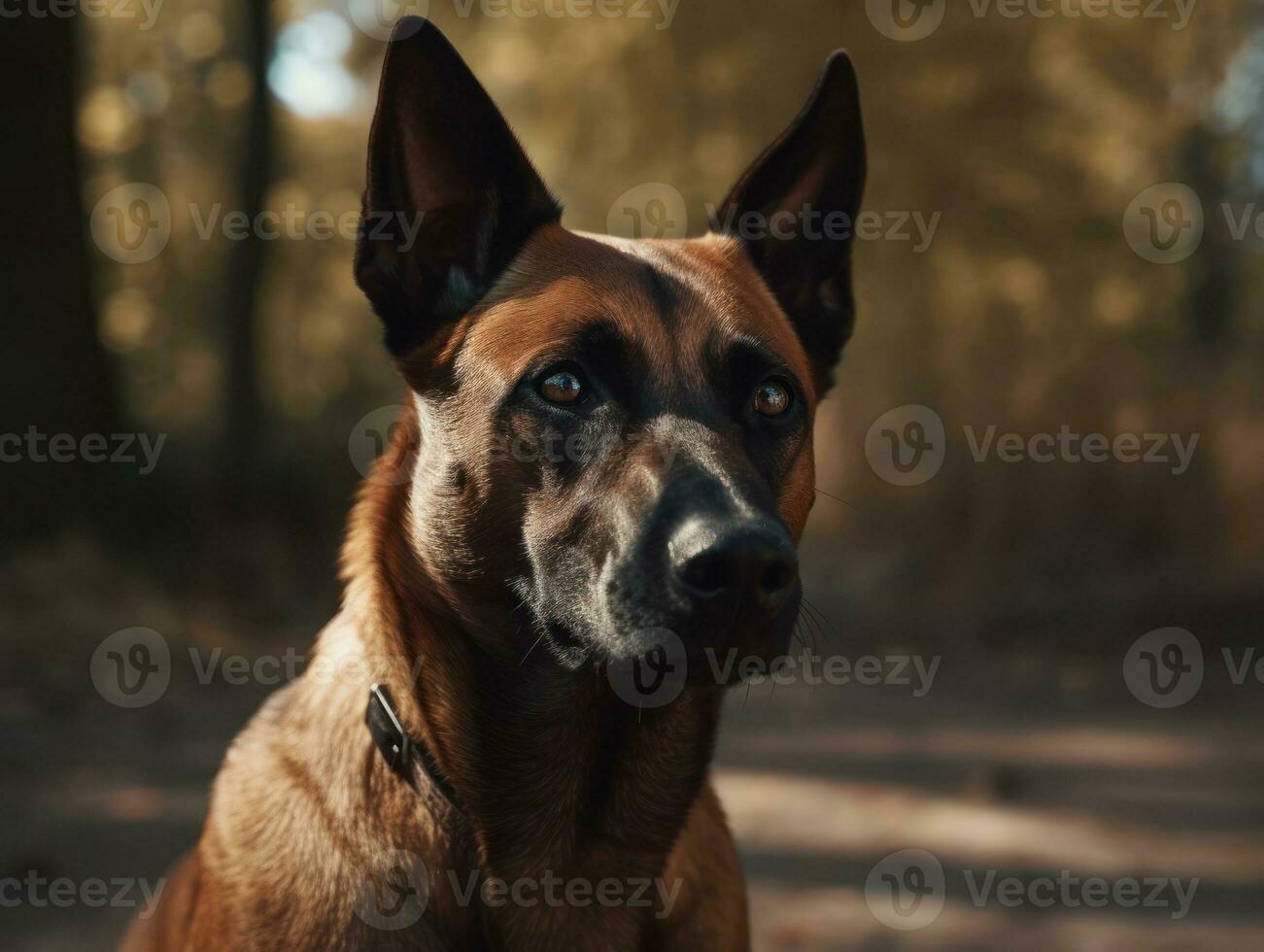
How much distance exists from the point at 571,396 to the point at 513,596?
0.50 metres

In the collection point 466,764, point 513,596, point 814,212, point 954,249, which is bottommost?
point 954,249

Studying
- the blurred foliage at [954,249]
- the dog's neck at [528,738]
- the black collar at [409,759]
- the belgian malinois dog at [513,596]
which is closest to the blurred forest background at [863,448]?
the blurred foliage at [954,249]

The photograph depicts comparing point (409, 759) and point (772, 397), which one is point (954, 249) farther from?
point (409, 759)

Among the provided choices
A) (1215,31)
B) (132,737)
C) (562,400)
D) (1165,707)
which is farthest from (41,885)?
(1215,31)

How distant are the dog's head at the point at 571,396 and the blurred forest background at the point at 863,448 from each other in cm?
62

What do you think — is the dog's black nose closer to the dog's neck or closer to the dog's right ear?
the dog's neck

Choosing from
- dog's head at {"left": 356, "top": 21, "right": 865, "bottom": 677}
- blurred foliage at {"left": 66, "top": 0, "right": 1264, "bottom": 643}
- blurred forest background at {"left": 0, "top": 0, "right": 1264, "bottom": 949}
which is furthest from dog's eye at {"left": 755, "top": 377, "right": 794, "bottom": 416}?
blurred foliage at {"left": 66, "top": 0, "right": 1264, "bottom": 643}

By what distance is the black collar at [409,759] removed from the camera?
2.69 m

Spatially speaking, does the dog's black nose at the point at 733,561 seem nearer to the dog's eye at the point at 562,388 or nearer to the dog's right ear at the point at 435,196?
the dog's eye at the point at 562,388

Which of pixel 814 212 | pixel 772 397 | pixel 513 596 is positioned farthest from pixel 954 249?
pixel 513 596

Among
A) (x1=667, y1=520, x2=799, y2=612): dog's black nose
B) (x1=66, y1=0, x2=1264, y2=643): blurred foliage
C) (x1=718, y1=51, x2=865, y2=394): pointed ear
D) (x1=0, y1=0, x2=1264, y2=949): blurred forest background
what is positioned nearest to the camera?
(x1=667, y1=520, x2=799, y2=612): dog's black nose

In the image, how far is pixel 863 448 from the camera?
506 inches

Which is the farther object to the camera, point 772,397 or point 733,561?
point 772,397

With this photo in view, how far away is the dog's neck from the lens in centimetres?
277
